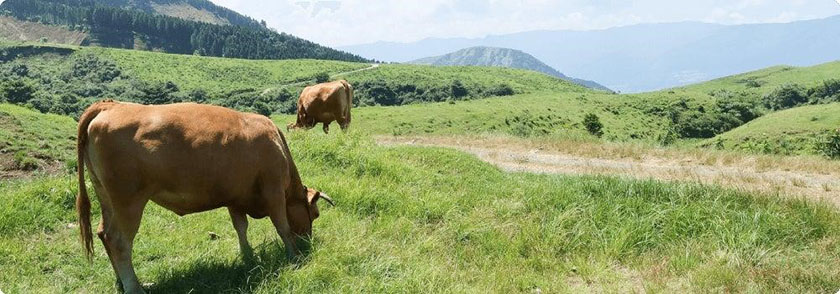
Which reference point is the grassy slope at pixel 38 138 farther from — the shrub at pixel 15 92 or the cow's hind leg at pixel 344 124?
the shrub at pixel 15 92

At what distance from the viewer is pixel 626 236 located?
24.2 ft

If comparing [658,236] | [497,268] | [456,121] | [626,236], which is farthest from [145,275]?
[456,121]

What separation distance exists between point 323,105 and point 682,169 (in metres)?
10.7

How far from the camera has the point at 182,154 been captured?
5.08 metres

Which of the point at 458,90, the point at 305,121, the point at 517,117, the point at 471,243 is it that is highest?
the point at 305,121

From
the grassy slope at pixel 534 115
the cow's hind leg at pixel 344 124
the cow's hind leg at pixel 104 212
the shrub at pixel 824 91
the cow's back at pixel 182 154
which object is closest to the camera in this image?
the cow's back at pixel 182 154

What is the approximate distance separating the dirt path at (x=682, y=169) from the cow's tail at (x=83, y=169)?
1073cm

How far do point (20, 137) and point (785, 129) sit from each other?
7999 centimetres

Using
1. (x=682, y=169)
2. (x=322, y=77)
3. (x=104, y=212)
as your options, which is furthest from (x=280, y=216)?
(x=322, y=77)

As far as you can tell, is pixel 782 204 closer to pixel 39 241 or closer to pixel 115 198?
pixel 115 198

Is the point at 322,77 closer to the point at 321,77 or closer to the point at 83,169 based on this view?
the point at 321,77

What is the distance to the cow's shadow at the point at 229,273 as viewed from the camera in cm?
545

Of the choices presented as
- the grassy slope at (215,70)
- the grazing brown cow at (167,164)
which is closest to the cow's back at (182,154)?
the grazing brown cow at (167,164)

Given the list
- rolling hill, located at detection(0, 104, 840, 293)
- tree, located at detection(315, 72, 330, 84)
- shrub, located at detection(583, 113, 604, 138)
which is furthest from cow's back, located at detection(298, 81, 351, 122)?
tree, located at detection(315, 72, 330, 84)
